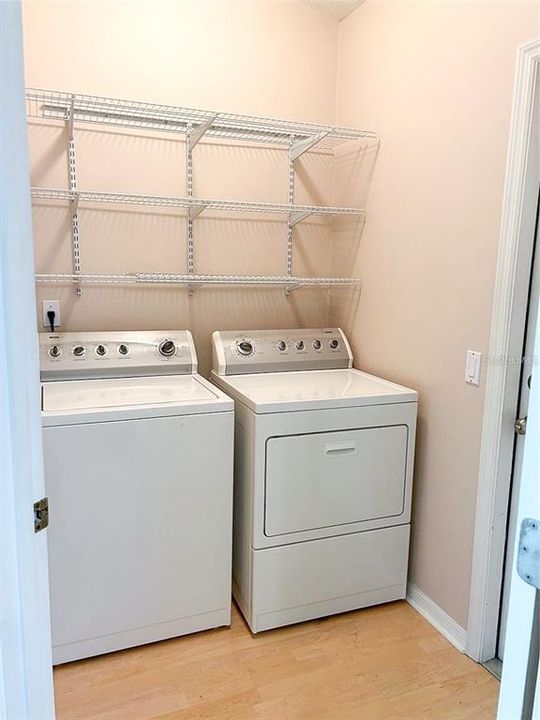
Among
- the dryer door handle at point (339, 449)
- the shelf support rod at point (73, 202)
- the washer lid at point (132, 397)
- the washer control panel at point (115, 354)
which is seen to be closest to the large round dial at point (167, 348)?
the washer control panel at point (115, 354)

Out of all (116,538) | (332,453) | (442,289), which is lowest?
(116,538)

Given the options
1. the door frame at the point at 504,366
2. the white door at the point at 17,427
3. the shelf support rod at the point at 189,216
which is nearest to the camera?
the white door at the point at 17,427

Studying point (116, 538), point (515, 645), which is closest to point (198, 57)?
point (116, 538)

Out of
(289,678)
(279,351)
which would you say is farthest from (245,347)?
(289,678)

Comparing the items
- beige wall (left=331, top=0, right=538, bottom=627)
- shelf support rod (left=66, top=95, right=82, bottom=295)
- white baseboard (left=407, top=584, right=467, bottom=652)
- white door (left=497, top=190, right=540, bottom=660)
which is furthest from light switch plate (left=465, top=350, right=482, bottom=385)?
shelf support rod (left=66, top=95, right=82, bottom=295)

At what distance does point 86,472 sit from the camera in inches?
67.9

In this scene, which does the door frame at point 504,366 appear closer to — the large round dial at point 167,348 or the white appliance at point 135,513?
the white appliance at point 135,513

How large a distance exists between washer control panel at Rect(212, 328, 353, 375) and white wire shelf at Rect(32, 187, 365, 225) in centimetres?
57

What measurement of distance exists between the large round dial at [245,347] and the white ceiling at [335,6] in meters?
1.64

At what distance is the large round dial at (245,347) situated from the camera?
2411mm

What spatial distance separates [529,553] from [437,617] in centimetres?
171

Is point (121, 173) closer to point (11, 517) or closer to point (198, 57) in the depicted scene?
point (198, 57)

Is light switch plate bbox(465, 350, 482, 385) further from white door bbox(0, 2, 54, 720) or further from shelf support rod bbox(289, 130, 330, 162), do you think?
white door bbox(0, 2, 54, 720)

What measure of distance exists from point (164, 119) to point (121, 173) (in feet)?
0.99
